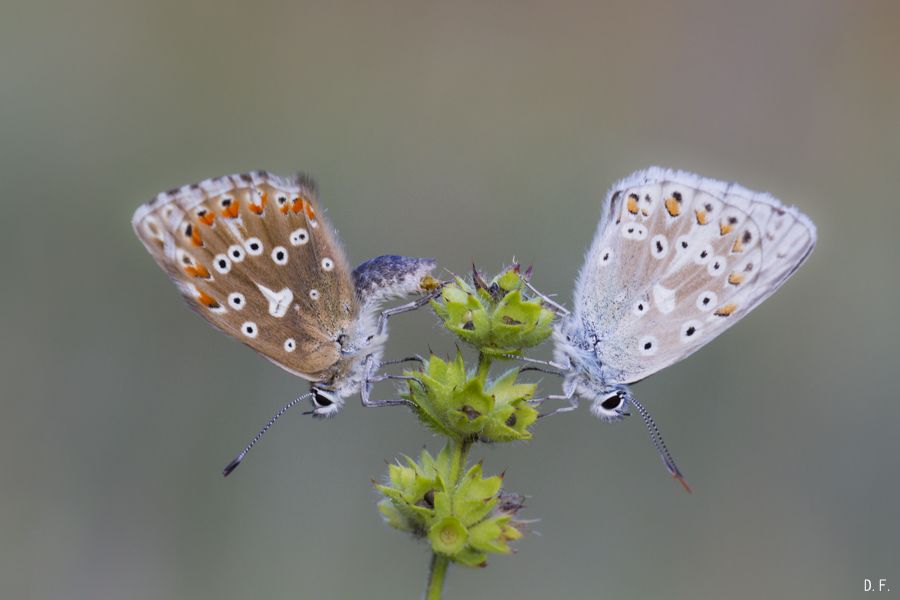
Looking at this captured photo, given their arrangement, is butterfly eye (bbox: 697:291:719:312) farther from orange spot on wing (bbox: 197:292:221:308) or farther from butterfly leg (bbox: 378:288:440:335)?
orange spot on wing (bbox: 197:292:221:308)

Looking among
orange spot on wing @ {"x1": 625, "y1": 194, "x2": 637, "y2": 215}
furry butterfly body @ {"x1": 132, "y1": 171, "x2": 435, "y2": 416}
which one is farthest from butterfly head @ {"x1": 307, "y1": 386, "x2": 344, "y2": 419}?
orange spot on wing @ {"x1": 625, "y1": 194, "x2": 637, "y2": 215}

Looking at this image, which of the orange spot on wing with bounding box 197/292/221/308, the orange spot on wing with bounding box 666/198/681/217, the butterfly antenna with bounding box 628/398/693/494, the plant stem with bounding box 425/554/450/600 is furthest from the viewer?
the orange spot on wing with bounding box 666/198/681/217

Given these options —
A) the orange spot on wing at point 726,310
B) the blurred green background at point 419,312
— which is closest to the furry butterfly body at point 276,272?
the orange spot on wing at point 726,310

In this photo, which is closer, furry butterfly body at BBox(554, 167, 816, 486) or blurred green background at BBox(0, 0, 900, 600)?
furry butterfly body at BBox(554, 167, 816, 486)

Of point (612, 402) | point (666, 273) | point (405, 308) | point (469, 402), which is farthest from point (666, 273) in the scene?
point (469, 402)

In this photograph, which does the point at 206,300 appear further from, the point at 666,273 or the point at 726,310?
the point at 726,310

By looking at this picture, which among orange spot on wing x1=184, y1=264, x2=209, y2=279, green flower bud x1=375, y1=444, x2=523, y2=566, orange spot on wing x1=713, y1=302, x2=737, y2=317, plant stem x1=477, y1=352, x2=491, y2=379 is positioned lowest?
green flower bud x1=375, y1=444, x2=523, y2=566

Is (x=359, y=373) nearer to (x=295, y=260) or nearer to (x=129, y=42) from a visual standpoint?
(x=295, y=260)
